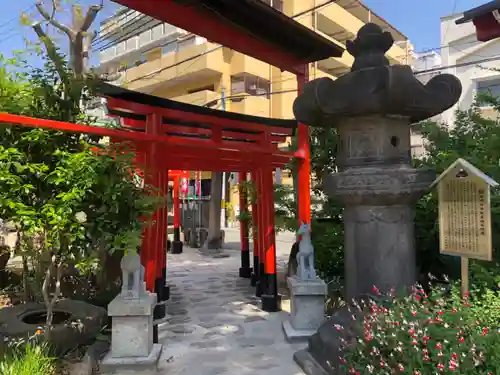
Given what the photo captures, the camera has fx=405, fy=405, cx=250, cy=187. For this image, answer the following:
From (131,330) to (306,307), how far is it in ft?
7.22

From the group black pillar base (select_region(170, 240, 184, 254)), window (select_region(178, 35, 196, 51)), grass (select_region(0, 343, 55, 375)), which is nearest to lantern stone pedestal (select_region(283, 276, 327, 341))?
grass (select_region(0, 343, 55, 375))

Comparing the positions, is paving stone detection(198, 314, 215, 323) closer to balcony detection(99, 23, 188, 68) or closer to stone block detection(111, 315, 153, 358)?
stone block detection(111, 315, 153, 358)

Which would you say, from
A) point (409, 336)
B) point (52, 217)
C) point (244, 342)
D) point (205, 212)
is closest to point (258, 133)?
point (244, 342)

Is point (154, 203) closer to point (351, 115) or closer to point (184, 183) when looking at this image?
point (351, 115)

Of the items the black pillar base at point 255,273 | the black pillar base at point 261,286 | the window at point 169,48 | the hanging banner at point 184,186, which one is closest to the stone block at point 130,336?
the black pillar base at point 261,286

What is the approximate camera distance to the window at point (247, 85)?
22250mm

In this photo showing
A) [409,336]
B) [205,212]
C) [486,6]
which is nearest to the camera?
[409,336]

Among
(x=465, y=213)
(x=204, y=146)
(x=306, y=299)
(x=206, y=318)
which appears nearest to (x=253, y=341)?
(x=306, y=299)

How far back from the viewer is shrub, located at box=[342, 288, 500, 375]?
243 centimetres

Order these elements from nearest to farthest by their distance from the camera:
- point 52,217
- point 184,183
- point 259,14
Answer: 1. point 52,217
2. point 259,14
3. point 184,183

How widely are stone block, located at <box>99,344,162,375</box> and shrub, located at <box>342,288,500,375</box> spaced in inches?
79.8

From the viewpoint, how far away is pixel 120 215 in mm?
3980

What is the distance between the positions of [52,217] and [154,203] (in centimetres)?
95

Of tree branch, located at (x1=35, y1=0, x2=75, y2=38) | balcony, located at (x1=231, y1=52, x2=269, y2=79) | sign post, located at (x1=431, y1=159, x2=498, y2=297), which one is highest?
balcony, located at (x1=231, y1=52, x2=269, y2=79)
